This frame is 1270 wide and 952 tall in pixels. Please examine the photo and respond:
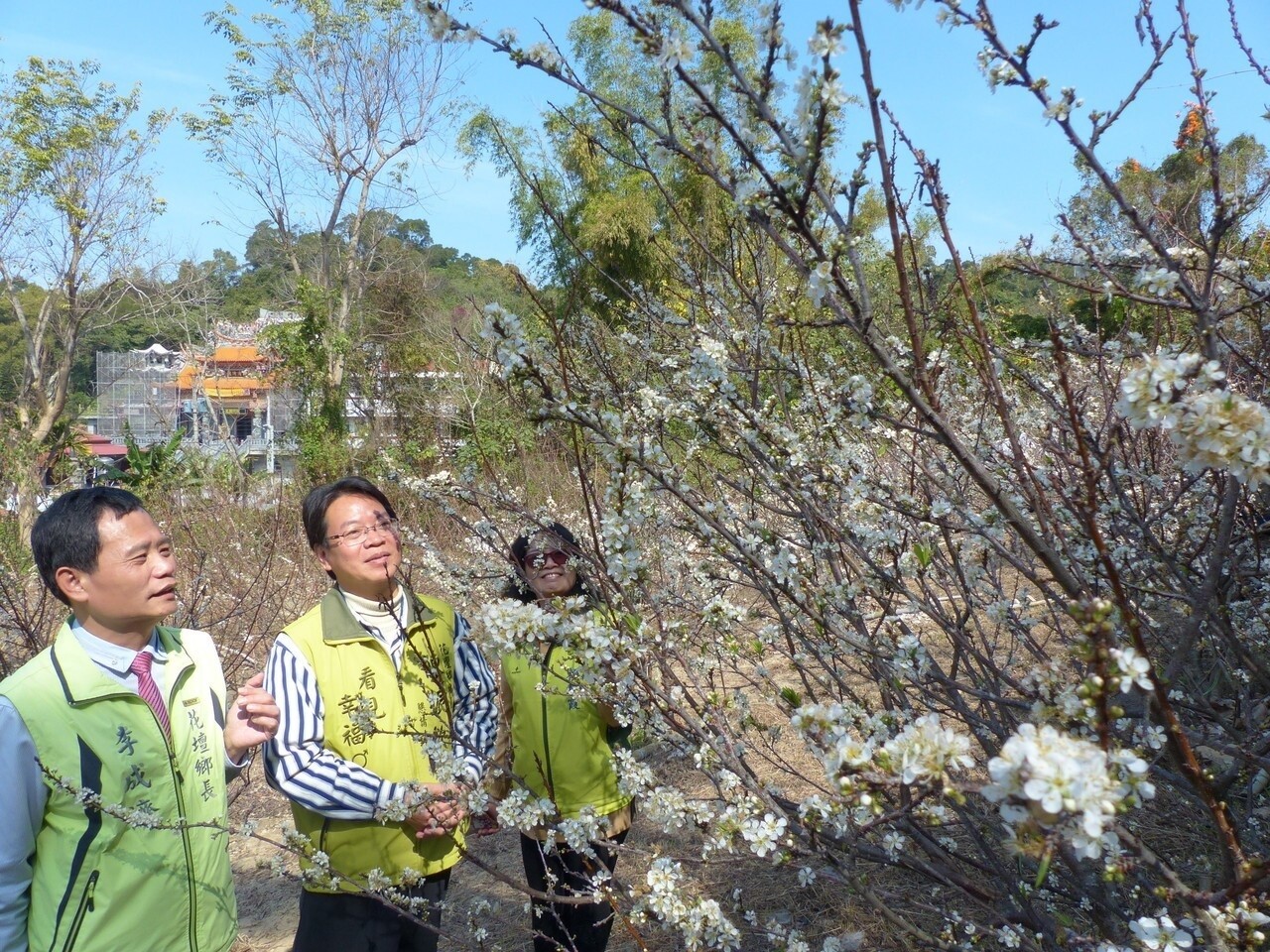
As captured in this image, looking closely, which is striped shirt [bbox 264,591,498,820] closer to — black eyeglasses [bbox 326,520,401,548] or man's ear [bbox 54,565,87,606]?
black eyeglasses [bbox 326,520,401,548]

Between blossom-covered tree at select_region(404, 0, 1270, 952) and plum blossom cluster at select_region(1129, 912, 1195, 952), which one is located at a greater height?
blossom-covered tree at select_region(404, 0, 1270, 952)

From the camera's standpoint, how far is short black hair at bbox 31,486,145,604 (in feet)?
6.52

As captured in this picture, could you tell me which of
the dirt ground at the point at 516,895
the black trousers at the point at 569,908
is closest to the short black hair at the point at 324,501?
the black trousers at the point at 569,908

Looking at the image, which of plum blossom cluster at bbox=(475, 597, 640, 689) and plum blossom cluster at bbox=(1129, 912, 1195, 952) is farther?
plum blossom cluster at bbox=(475, 597, 640, 689)

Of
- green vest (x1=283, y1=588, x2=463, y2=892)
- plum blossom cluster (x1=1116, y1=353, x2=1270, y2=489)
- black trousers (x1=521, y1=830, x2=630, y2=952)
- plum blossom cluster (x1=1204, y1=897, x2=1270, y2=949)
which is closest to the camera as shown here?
plum blossom cluster (x1=1116, y1=353, x2=1270, y2=489)

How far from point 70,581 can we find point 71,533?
11 cm

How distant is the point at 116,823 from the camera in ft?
6.08

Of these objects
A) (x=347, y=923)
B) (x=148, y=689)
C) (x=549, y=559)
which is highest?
(x=549, y=559)

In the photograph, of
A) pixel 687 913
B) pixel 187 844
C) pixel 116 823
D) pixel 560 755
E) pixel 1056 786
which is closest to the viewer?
pixel 1056 786

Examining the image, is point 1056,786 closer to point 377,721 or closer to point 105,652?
point 377,721

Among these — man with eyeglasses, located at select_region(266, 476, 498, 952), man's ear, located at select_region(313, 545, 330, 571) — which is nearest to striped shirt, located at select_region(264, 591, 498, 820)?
man with eyeglasses, located at select_region(266, 476, 498, 952)

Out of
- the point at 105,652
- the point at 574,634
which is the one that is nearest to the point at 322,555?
the point at 105,652

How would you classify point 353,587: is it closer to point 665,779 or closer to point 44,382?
point 665,779

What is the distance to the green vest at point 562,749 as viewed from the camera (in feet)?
8.48
